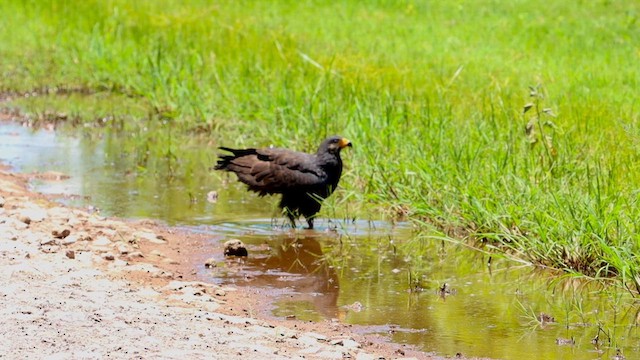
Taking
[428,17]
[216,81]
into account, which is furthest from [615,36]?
[216,81]

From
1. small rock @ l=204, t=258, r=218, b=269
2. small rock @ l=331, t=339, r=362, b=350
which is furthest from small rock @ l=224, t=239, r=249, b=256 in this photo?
small rock @ l=331, t=339, r=362, b=350

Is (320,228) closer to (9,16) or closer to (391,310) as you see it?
(391,310)

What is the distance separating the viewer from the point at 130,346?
5.41 meters

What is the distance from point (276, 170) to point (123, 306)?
361 centimetres

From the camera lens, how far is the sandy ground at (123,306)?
5.46 meters

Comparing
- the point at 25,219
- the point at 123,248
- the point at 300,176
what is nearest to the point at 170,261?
the point at 123,248

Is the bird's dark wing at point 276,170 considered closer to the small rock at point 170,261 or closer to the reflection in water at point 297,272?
the reflection in water at point 297,272

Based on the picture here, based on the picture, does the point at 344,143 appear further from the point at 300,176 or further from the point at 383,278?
the point at 383,278

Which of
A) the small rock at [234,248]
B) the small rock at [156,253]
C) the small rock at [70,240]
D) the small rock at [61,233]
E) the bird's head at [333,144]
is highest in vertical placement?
the bird's head at [333,144]

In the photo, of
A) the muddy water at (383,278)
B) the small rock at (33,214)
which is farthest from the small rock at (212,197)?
the small rock at (33,214)

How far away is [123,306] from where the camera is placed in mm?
6199

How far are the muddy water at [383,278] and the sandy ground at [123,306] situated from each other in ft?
1.03

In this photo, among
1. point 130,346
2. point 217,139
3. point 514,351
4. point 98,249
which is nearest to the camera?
point 130,346

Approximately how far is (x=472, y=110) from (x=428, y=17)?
8821 millimetres
